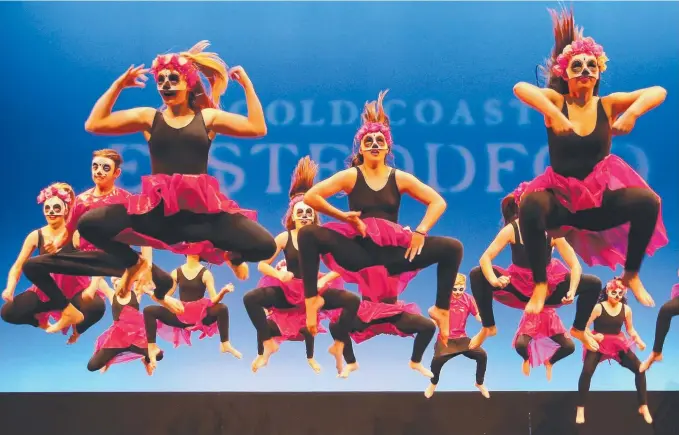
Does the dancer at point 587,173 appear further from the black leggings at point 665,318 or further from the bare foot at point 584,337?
the black leggings at point 665,318

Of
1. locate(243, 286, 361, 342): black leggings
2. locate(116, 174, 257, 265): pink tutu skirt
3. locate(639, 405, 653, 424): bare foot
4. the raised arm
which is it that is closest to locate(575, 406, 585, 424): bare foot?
locate(639, 405, 653, 424): bare foot

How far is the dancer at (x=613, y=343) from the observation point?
6684 mm

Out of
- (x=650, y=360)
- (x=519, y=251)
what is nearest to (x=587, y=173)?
(x=519, y=251)

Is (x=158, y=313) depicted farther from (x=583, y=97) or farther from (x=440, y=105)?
(x=583, y=97)

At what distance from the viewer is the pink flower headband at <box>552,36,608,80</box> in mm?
4594

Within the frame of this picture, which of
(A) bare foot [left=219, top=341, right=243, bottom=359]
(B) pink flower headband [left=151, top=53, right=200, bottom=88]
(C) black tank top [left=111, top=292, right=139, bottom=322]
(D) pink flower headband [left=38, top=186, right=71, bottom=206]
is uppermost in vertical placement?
(B) pink flower headband [left=151, top=53, right=200, bottom=88]

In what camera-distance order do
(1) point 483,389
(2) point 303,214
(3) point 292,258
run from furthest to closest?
1. (1) point 483,389
2. (3) point 292,258
3. (2) point 303,214

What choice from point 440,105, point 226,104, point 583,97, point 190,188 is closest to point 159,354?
point 226,104

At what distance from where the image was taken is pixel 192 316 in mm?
6633

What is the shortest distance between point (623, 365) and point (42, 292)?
4.42m

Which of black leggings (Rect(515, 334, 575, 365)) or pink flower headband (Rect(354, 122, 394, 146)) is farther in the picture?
black leggings (Rect(515, 334, 575, 365))

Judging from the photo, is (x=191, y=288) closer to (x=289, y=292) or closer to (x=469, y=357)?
(x=289, y=292)

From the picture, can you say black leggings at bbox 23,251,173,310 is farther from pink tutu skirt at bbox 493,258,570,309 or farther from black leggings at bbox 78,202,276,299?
pink tutu skirt at bbox 493,258,570,309

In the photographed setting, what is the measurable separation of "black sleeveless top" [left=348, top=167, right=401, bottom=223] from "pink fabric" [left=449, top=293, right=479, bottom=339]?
1.68m
